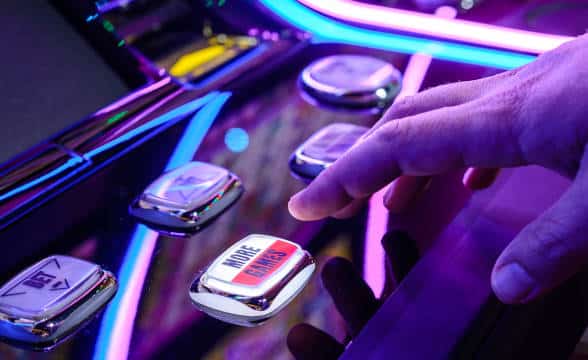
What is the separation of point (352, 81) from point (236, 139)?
17 centimetres

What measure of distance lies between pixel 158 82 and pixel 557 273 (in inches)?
19.2

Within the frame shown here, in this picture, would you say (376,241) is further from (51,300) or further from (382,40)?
(382,40)

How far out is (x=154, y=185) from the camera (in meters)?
0.61

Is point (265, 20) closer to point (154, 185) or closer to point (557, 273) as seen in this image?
point (154, 185)

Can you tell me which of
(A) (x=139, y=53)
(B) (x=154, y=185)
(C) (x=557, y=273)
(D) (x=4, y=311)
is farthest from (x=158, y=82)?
(C) (x=557, y=273)

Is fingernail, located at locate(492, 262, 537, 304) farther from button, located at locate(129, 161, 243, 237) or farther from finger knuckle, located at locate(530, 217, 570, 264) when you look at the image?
button, located at locate(129, 161, 243, 237)

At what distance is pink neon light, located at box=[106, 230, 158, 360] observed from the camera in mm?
469

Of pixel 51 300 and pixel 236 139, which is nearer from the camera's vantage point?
pixel 51 300

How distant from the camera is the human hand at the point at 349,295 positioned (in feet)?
1.60

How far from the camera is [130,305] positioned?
51cm

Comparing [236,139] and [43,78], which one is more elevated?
[43,78]

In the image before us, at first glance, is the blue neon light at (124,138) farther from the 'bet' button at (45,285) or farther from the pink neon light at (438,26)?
the pink neon light at (438,26)

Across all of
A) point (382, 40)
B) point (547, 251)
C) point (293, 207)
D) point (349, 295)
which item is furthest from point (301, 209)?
point (382, 40)

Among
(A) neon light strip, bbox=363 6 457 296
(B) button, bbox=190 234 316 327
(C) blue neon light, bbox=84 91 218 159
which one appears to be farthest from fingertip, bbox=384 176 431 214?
(C) blue neon light, bbox=84 91 218 159
